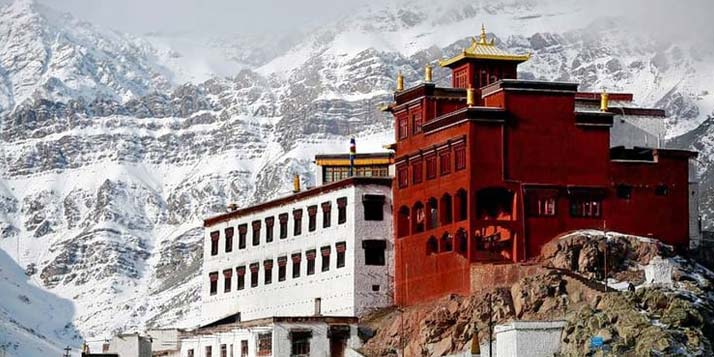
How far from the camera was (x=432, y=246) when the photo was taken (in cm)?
15600

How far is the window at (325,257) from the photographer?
16562 cm

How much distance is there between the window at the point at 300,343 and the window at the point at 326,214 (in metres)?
11.0

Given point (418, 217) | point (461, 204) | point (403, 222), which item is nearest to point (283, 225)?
point (403, 222)

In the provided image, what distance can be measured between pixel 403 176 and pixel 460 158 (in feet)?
29.2

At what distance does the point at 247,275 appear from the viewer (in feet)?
576

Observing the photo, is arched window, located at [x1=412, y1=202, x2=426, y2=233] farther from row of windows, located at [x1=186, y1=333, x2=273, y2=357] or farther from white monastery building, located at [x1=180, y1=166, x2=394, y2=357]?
row of windows, located at [x1=186, y1=333, x2=273, y2=357]

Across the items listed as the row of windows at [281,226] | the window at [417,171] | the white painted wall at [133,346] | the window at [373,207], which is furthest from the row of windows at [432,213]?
the white painted wall at [133,346]

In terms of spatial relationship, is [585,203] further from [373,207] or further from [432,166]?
[373,207]

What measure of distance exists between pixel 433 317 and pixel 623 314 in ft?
54.7

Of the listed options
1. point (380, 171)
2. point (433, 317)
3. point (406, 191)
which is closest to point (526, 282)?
point (433, 317)

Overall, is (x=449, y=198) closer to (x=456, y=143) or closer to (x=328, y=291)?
(x=456, y=143)

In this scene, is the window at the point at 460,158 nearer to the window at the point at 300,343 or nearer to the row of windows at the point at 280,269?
the row of windows at the point at 280,269

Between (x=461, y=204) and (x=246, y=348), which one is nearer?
(x=461, y=204)

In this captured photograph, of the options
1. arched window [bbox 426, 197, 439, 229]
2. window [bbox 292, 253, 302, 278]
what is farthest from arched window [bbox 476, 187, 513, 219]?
window [bbox 292, 253, 302, 278]
